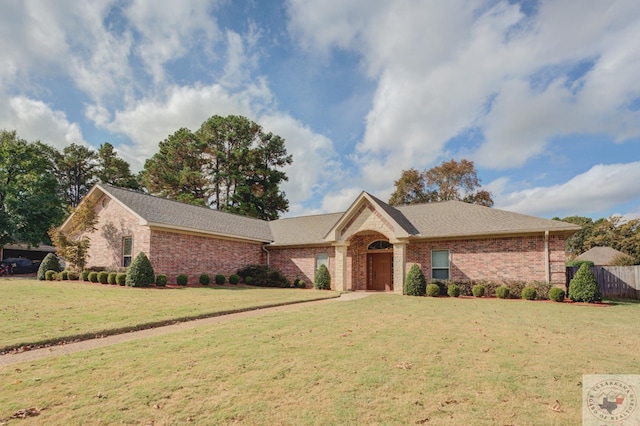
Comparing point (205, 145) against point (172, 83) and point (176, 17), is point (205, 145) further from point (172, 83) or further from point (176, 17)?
point (176, 17)

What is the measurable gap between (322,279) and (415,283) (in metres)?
5.78

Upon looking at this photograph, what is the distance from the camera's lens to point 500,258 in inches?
685

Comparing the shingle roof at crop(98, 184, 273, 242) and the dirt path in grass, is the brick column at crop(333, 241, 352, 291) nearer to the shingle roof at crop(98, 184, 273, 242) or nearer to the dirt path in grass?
the shingle roof at crop(98, 184, 273, 242)

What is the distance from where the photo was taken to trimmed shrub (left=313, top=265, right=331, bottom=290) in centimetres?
2105

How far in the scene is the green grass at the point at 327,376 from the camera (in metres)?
3.85

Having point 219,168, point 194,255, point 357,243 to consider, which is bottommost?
point 194,255

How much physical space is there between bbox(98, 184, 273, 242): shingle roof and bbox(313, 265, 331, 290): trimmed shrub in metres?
5.47

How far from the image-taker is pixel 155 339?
7145 mm

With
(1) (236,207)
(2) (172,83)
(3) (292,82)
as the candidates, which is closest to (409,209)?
(3) (292,82)

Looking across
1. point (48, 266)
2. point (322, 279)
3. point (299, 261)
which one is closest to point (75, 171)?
point (48, 266)

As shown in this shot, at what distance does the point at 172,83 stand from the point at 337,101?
783 cm

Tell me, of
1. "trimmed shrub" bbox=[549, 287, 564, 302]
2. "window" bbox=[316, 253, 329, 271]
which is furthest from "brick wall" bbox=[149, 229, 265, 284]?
"trimmed shrub" bbox=[549, 287, 564, 302]

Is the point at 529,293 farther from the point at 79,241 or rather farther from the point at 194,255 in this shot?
the point at 79,241

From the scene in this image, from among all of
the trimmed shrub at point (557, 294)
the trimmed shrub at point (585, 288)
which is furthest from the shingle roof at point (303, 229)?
the trimmed shrub at point (585, 288)
